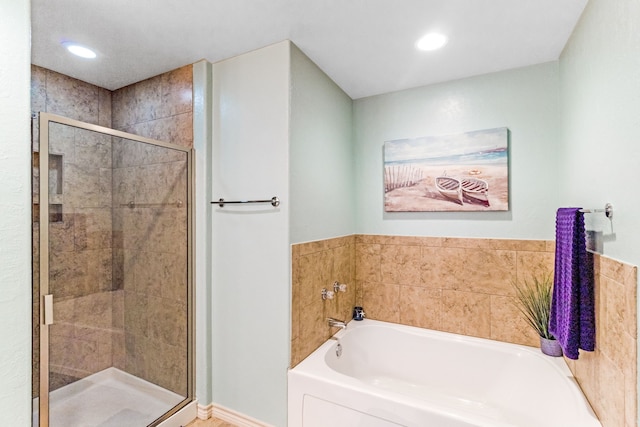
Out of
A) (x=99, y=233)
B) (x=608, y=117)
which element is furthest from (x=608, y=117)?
(x=99, y=233)

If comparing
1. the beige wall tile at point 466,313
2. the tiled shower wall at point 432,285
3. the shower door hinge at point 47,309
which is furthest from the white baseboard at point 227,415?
the beige wall tile at point 466,313

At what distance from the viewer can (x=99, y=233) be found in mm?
→ 2023

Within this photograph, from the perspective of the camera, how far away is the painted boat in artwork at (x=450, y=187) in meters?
2.33

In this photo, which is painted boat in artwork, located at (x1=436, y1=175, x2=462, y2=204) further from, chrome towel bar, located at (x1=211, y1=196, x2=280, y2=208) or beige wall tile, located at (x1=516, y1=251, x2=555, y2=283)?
chrome towel bar, located at (x1=211, y1=196, x2=280, y2=208)

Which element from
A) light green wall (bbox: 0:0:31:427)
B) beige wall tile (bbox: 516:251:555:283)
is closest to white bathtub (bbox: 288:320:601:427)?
beige wall tile (bbox: 516:251:555:283)

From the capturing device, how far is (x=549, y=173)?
2.12 meters

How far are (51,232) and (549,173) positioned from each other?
9.89 feet

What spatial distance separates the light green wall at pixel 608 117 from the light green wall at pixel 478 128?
28 centimetres

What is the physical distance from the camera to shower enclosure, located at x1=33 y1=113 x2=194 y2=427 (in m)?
1.69

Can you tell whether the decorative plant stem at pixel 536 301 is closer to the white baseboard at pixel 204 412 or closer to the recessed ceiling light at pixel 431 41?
the recessed ceiling light at pixel 431 41

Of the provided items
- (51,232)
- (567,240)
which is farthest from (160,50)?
(567,240)

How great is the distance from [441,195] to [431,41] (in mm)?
1069

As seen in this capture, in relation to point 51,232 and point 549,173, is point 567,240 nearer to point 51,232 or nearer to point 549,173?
point 549,173

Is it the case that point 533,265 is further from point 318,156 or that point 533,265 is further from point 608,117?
point 318,156
